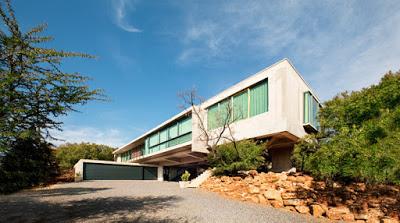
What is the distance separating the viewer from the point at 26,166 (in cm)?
1606

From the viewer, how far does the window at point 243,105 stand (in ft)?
55.0

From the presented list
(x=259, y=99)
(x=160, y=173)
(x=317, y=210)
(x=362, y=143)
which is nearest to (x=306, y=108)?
(x=259, y=99)

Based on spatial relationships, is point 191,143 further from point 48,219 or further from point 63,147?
point 63,147

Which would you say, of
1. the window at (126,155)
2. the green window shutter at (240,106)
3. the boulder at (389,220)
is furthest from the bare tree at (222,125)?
the window at (126,155)

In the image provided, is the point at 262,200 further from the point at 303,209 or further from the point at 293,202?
the point at 303,209

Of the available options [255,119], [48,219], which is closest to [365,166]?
[255,119]

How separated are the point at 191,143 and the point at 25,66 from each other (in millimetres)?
16388

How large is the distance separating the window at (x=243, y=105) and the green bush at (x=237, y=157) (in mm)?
2117

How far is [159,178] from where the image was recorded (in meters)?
37.9

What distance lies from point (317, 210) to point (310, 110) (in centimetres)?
1118

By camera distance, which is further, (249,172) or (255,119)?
(255,119)

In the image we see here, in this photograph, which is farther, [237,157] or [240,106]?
[240,106]

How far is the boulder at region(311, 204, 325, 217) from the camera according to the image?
29.0ft

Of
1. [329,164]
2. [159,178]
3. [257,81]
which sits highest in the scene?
[257,81]
